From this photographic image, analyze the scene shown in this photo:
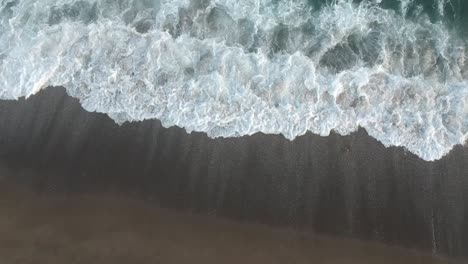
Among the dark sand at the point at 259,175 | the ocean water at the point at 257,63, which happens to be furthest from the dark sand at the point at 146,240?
the ocean water at the point at 257,63

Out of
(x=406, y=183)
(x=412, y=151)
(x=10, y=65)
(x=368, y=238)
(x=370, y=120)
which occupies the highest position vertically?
(x=10, y=65)

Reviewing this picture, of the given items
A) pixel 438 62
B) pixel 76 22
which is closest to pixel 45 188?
pixel 76 22

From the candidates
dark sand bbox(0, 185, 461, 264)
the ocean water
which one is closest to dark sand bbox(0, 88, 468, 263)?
dark sand bbox(0, 185, 461, 264)

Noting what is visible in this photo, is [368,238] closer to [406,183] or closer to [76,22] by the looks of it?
[406,183]

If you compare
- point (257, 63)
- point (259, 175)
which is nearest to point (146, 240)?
point (259, 175)

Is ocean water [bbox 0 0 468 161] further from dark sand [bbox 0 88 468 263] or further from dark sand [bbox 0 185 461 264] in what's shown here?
dark sand [bbox 0 185 461 264]

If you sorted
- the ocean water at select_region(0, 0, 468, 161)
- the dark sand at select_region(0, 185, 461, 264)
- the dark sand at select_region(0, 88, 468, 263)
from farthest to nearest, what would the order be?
the ocean water at select_region(0, 0, 468, 161) < the dark sand at select_region(0, 88, 468, 263) < the dark sand at select_region(0, 185, 461, 264)
